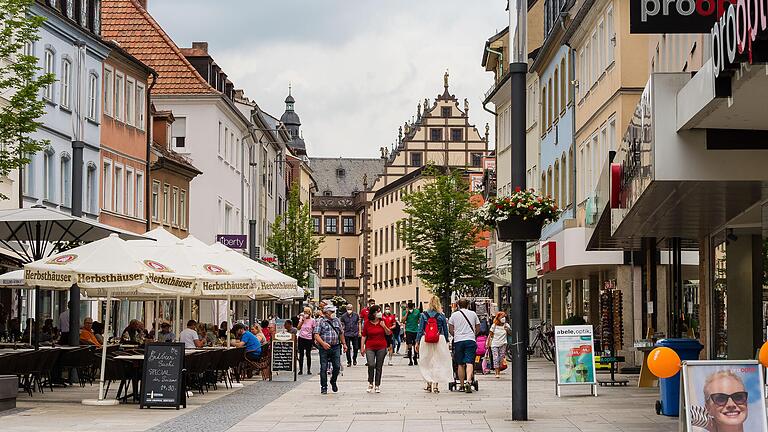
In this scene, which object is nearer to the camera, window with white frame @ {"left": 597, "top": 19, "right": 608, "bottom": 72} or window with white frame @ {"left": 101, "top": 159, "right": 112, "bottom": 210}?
window with white frame @ {"left": 597, "top": 19, "right": 608, "bottom": 72}

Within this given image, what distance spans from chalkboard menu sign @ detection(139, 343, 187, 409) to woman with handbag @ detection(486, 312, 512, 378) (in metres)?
14.0

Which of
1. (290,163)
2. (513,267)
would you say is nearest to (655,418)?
(513,267)

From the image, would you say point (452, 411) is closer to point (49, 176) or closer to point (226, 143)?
point (49, 176)

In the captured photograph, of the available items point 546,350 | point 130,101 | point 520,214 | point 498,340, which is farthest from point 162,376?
point 130,101

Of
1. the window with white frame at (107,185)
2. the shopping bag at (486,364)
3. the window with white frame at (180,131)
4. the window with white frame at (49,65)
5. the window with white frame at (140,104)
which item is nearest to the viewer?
the shopping bag at (486,364)

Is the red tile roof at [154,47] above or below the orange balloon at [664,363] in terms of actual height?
above

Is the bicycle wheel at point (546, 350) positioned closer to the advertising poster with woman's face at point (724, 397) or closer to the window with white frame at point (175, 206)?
the window with white frame at point (175, 206)

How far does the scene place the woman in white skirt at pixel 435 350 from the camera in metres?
27.4

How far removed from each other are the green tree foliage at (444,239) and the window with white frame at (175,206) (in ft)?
39.1

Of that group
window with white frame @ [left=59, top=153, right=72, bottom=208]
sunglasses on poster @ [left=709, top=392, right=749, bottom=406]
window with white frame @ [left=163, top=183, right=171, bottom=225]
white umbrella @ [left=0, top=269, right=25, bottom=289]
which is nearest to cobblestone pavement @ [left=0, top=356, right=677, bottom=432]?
white umbrella @ [left=0, top=269, right=25, bottom=289]

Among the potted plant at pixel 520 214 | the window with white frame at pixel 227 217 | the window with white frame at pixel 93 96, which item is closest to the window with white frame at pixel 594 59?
the window with white frame at pixel 93 96

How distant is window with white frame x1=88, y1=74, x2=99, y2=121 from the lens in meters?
45.9

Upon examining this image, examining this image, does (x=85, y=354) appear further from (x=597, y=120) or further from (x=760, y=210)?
(x=597, y=120)

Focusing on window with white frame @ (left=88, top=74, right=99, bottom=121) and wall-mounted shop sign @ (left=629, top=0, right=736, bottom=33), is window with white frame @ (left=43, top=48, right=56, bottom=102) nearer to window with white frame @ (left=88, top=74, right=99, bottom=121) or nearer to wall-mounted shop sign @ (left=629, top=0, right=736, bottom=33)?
window with white frame @ (left=88, top=74, right=99, bottom=121)
